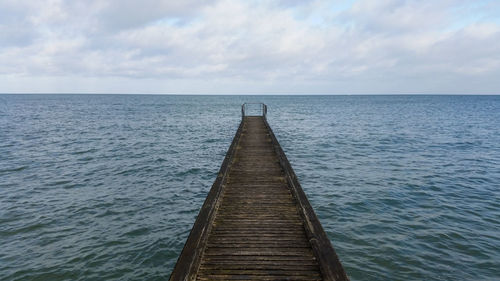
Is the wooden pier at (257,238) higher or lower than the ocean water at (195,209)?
higher

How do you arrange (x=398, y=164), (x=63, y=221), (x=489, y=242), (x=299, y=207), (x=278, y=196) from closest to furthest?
(x=299, y=207), (x=278, y=196), (x=489, y=242), (x=63, y=221), (x=398, y=164)

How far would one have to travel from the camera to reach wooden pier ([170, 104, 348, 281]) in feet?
16.6

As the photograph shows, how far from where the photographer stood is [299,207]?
7551mm

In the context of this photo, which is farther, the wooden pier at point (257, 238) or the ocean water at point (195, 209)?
the ocean water at point (195, 209)

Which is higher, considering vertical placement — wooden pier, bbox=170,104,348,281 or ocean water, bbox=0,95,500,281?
wooden pier, bbox=170,104,348,281

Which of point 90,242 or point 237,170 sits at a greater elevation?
point 237,170

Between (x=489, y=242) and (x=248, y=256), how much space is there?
9442mm

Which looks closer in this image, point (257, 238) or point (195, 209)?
point (257, 238)

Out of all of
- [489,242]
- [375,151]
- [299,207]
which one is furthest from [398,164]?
[299,207]

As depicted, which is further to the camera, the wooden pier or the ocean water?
the ocean water

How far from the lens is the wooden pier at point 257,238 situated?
5.05 meters

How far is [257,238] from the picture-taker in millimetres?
→ 6285

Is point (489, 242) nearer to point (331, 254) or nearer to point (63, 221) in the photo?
point (331, 254)

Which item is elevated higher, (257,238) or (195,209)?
(257,238)
